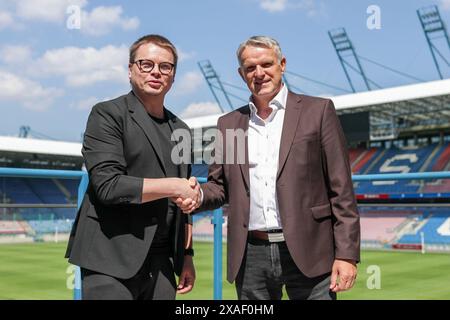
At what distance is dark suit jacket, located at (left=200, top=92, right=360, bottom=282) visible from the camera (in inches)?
84.4

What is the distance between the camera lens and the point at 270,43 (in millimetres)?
2230

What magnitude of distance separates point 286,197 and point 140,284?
0.69 metres

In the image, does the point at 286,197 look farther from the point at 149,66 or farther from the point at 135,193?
the point at 149,66

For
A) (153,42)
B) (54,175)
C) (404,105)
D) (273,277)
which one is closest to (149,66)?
(153,42)

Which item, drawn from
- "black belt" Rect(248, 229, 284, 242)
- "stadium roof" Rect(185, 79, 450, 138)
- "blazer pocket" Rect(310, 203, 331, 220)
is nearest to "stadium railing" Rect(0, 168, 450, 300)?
"black belt" Rect(248, 229, 284, 242)

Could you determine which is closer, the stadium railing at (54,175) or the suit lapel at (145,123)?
the suit lapel at (145,123)

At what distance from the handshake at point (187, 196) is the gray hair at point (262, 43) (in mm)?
630

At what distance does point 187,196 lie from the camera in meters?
2.04

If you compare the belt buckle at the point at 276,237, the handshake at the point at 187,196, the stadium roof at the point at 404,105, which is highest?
the stadium roof at the point at 404,105

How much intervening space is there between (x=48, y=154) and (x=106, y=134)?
1205 inches

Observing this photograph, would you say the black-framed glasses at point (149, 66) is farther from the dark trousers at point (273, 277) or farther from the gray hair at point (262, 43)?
the dark trousers at point (273, 277)

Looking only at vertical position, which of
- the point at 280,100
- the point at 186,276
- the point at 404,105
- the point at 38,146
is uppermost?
the point at 404,105

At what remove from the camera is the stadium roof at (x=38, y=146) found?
2819 cm

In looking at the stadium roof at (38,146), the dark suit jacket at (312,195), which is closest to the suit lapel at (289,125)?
the dark suit jacket at (312,195)
